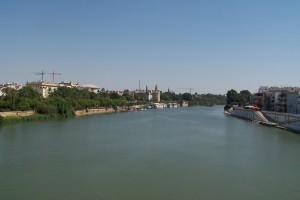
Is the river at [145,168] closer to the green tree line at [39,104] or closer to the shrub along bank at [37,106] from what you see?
the shrub along bank at [37,106]

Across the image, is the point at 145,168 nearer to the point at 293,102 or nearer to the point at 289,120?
the point at 289,120

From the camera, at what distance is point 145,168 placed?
7.08 m

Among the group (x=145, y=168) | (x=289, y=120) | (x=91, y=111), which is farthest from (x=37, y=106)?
(x=145, y=168)

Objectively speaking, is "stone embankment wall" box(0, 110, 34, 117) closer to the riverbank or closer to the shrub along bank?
the shrub along bank

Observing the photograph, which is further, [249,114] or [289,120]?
[249,114]

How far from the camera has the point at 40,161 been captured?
7570 mm

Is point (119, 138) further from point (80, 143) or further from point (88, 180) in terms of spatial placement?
point (88, 180)

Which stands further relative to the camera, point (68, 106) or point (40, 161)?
point (68, 106)

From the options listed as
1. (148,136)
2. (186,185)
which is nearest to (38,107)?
(148,136)

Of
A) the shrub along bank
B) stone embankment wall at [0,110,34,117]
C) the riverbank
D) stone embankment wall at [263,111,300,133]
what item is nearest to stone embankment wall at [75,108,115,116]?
the riverbank

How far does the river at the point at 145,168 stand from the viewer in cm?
561

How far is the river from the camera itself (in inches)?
221

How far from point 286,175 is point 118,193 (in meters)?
3.18

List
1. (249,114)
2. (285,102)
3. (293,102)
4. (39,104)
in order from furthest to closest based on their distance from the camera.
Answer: (285,102), (249,114), (293,102), (39,104)
